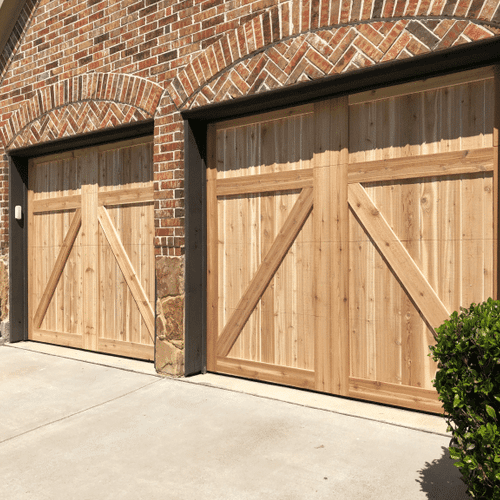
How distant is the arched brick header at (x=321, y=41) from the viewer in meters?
3.63

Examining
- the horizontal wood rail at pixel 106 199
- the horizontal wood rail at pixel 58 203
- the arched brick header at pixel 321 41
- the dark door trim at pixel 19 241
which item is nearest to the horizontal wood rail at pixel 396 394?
the arched brick header at pixel 321 41

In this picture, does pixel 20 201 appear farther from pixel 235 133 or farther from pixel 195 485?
pixel 195 485

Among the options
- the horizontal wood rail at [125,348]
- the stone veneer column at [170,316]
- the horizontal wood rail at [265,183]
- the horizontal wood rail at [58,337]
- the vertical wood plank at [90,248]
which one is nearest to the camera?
the horizontal wood rail at [265,183]

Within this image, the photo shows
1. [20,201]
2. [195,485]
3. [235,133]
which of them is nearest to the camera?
[195,485]

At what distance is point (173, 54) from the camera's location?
5293mm

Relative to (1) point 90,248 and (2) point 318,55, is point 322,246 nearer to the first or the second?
(2) point 318,55

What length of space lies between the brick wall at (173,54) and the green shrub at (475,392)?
2255 millimetres

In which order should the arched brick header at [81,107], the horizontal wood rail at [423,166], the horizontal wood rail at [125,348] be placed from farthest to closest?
the horizontal wood rail at [125,348]
the arched brick header at [81,107]
the horizontal wood rail at [423,166]

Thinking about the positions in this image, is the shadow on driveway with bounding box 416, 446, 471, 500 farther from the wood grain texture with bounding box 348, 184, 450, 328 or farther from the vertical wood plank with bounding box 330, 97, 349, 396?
the vertical wood plank with bounding box 330, 97, 349, 396

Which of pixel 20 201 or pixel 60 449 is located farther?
pixel 20 201

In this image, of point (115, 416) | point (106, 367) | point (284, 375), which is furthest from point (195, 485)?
point (106, 367)

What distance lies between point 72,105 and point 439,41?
4564 mm

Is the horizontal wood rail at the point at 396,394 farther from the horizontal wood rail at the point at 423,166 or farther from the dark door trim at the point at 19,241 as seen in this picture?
the dark door trim at the point at 19,241

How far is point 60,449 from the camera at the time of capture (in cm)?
352
